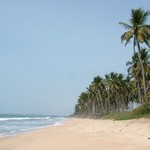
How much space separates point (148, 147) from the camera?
447 inches

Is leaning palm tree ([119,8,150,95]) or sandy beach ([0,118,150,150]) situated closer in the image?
sandy beach ([0,118,150,150])

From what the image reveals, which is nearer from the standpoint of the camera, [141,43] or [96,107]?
[141,43]

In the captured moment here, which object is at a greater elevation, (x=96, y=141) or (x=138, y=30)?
(x=138, y=30)

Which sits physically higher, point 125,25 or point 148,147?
point 125,25

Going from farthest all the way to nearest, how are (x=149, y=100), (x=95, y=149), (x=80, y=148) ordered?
(x=149, y=100) → (x=80, y=148) → (x=95, y=149)

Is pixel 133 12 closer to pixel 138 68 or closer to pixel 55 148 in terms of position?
pixel 138 68

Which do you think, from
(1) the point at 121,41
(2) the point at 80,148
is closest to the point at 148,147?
(2) the point at 80,148

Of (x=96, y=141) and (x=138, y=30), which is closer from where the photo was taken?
(x=96, y=141)

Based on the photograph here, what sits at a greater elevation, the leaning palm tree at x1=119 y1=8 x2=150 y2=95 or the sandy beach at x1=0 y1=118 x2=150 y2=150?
the leaning palm tree at x1=119 y1=8 x2=150 y2=95

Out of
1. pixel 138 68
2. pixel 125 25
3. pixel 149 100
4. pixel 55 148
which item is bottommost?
pixel 55 148

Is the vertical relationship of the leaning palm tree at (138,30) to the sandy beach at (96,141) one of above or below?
above

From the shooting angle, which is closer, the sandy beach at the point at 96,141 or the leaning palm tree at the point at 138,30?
the sandy beach at the point at 96,141

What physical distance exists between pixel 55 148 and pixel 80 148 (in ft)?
5.10

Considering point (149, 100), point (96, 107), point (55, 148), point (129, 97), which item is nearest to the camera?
point (55, 148)
